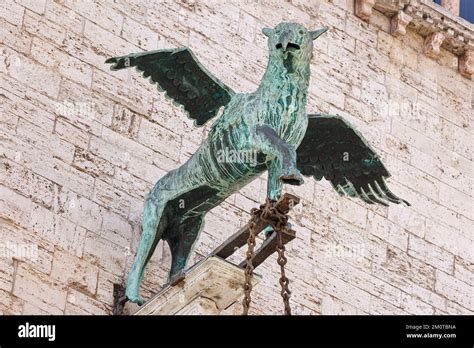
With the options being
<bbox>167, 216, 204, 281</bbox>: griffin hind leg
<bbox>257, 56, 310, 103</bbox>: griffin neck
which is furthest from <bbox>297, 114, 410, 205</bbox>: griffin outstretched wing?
<bbox>167, 216, 204, 281</bbox>: griffin hind leg

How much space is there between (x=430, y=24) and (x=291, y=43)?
10.1 feet

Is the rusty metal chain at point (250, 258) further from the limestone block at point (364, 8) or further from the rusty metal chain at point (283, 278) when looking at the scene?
the limestone block at point (364, 8)

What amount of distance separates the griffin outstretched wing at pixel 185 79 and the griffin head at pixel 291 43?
1.31ft

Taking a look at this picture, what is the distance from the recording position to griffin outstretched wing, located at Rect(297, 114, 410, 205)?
10.5 metres

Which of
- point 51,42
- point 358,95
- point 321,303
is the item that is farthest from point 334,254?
point 51,42

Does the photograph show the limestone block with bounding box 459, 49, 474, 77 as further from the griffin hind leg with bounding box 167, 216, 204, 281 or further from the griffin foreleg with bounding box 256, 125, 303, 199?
the griffin foreleg with bounding box 256, 125, 303, 199

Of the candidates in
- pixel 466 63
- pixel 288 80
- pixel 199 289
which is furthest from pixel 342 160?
pixel 466 63

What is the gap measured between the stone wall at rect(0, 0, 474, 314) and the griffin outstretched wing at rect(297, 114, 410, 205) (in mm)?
770

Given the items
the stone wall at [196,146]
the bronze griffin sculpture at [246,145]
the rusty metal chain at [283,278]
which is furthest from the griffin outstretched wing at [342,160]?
the rusty metal chain at [283,278]

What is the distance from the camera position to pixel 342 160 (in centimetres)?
1067

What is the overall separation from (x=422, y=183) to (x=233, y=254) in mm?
1822

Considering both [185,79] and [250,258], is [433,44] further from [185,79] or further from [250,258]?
[250,258]

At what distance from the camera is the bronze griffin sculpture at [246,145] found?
9.96 meters

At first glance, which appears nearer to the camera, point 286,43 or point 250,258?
point 250,258
